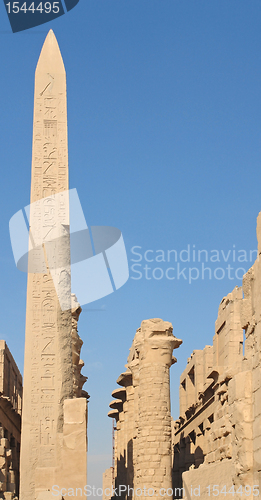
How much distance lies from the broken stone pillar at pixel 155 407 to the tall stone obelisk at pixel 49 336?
9.90 feet

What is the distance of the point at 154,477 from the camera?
1409 centimetres

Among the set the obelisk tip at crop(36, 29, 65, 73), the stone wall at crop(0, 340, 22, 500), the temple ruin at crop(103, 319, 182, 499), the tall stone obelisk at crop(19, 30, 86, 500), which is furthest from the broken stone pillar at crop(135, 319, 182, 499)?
the obelisk tip at crop(36, 29, 65, 73)

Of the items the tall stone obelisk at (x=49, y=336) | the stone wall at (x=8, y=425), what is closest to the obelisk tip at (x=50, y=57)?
the tall stone obelisk at (x=49, y=336)

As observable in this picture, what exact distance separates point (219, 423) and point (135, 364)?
999 cm

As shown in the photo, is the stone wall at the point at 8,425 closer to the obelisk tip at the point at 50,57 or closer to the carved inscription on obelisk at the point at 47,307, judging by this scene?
the carved inscription on obelisk at the point at 47,307

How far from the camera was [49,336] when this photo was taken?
12211mm

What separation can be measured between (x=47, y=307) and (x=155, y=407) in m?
3.96

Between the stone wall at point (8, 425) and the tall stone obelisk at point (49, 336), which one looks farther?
the stone wall at point (8, 425)

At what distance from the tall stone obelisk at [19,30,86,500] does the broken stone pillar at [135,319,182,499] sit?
3.02m

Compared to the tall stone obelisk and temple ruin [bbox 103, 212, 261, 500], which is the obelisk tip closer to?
the tall stone obelisk

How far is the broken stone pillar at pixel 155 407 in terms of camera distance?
14.2 meters

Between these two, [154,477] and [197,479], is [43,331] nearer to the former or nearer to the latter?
[154,477]

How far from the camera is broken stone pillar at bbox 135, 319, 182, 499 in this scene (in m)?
14.2

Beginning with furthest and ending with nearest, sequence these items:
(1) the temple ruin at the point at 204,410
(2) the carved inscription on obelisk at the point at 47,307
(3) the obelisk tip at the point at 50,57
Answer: (3) the obelisk tip at the point at 50,57
(2) the carved inscription on obelisk at the point at 47,307
(1) the temple ruin at the point at 204,410
